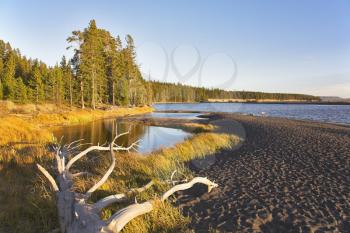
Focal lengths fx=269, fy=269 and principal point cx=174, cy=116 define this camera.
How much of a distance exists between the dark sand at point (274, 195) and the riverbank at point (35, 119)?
1125 centimetres

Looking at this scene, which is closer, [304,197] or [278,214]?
[278,214]

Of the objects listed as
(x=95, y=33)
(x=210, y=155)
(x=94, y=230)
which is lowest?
(x=210, y=155)

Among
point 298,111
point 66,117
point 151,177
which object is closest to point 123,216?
point 151,177

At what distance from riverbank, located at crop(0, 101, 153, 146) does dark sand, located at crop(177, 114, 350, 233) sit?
11.2 meters

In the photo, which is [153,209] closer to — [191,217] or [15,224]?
[191,217]

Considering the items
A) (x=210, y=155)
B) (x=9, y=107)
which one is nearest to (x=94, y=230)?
(x=210, y=155)

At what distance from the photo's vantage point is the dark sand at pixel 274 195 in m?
6.62

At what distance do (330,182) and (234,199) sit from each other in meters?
4.15

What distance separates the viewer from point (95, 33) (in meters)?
47.1

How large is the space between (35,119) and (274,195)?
30.5 meters

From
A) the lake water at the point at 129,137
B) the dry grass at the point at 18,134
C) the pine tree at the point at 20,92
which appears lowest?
the lake water at the point at 129,137

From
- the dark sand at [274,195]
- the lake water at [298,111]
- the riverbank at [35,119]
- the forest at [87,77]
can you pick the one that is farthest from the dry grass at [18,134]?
the lake water at [298,111]

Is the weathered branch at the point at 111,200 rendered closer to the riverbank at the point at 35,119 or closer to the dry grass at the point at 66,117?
the riverbank at the point at 35,119

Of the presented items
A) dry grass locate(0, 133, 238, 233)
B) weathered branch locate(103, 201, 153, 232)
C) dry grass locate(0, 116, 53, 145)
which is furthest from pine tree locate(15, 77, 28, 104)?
weathered branch locate(103, 201, 153, 232)
